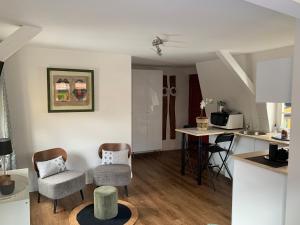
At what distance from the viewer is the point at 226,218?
3088 mm

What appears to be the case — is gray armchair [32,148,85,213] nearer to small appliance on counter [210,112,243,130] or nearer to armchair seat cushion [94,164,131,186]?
armchair seat cushion [94,164,131,186]

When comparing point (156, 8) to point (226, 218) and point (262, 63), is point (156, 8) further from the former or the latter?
point (226, 218)

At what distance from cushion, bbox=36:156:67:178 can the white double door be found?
95.9 inches

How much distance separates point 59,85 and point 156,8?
2.41m

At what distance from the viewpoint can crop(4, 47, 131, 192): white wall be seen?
3521mm

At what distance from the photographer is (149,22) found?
86.4 inches

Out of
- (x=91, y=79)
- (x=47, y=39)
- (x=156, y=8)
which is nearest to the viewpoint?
(x=156, y=8)

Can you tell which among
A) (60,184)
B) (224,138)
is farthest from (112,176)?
(224,138)

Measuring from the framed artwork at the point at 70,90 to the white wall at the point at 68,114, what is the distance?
85 mm

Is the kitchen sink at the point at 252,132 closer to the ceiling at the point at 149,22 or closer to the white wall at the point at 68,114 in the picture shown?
the ceiling at the point at 149,22

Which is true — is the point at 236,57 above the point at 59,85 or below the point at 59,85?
above

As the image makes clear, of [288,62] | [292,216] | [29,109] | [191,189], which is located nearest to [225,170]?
[191,189]

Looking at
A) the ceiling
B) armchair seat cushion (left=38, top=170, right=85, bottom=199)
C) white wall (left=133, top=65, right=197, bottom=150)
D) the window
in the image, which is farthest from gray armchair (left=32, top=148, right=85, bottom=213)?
white wall (left=133, top=65, right=197, bottom=150)

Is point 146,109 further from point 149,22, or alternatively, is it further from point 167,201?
point 149,22
